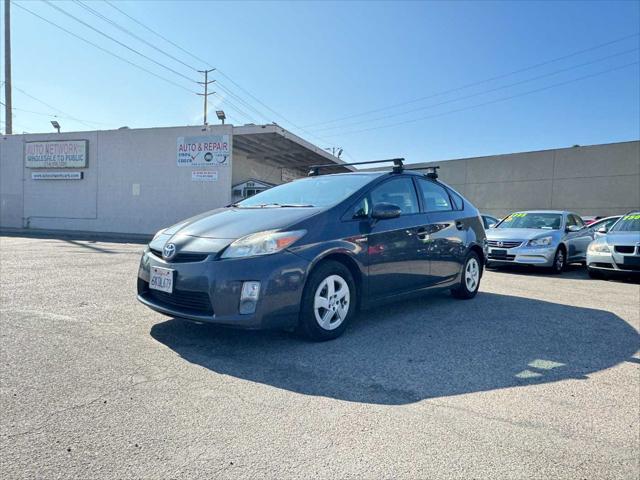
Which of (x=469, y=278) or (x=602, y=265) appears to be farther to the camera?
(x=602, y=265)

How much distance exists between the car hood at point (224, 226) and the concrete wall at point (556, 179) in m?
25.5

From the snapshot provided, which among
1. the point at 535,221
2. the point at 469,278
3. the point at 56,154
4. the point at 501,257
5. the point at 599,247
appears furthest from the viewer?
the point at 56,154

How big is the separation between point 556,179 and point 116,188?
23.5 m

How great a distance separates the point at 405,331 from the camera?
15.2 feet

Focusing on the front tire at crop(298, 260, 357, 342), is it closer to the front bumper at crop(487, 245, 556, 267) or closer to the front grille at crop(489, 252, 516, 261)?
the front bumper at crop(487, 245, 556, 267)

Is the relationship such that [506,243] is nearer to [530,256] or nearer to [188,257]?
[530,256]

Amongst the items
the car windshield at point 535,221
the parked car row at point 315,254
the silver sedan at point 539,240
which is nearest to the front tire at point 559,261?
the silver sedan at point 539,240

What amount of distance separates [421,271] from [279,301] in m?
2.16

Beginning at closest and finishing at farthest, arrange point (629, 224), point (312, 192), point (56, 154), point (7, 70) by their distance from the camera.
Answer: point (312, 192), point (629, 224), point (56, 154), point (7, 70)

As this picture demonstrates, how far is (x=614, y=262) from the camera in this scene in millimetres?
8984

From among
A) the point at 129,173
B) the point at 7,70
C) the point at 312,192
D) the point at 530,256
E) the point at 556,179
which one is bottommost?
the point at 530,256

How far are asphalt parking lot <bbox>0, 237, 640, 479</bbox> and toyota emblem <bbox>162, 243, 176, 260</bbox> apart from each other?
726mm

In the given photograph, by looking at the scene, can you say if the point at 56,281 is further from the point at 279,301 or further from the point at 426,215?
the point at 426,215

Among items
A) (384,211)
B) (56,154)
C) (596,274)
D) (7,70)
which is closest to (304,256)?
(384,211)
